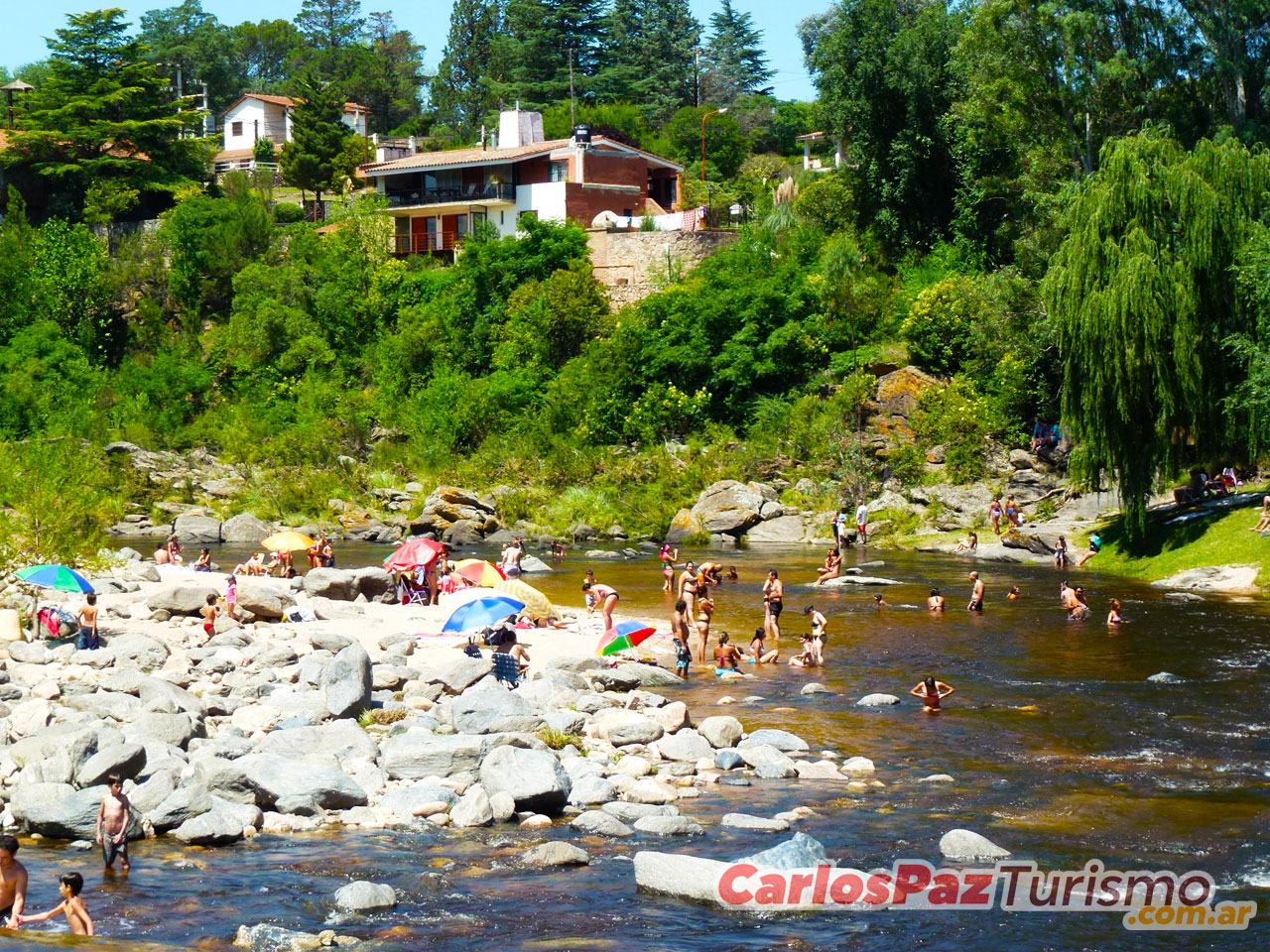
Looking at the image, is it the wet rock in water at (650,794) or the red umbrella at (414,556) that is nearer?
the wet rock in water at (650,794)

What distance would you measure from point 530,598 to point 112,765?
1339cm

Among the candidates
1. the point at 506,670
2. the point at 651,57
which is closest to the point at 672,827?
the point at 506,670

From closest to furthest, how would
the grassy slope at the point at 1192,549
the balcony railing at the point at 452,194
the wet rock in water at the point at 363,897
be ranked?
1. the wet rock in water at the point at 363,897
2. the grassy slope at the point at 1192,549
3. the balcony railing at the point at 452,194

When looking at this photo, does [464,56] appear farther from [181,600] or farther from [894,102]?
[181,600]

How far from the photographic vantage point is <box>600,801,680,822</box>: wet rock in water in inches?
591

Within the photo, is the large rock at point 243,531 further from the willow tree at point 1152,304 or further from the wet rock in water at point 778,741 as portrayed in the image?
the wet rock in water at point 778,741

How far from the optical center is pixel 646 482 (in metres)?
46.7

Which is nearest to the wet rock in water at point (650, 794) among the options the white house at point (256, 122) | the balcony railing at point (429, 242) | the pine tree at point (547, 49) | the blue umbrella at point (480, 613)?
the blue umbrella at point (480, 613)

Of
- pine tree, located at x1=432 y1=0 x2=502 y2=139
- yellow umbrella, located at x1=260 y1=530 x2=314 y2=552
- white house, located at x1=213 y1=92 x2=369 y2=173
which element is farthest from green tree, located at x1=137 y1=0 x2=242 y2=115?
yellow umbrella, located at x1=260 y1=530 x2=314 y2=552

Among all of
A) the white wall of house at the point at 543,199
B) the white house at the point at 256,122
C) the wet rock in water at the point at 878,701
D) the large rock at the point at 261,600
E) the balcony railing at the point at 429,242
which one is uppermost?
the white house at the point at 256,122

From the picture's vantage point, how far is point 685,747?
17.7 meters

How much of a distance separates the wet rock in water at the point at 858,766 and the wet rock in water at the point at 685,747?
1785 mm

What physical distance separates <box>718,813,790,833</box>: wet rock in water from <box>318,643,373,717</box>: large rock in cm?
625

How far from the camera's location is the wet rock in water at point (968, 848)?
539 inches
